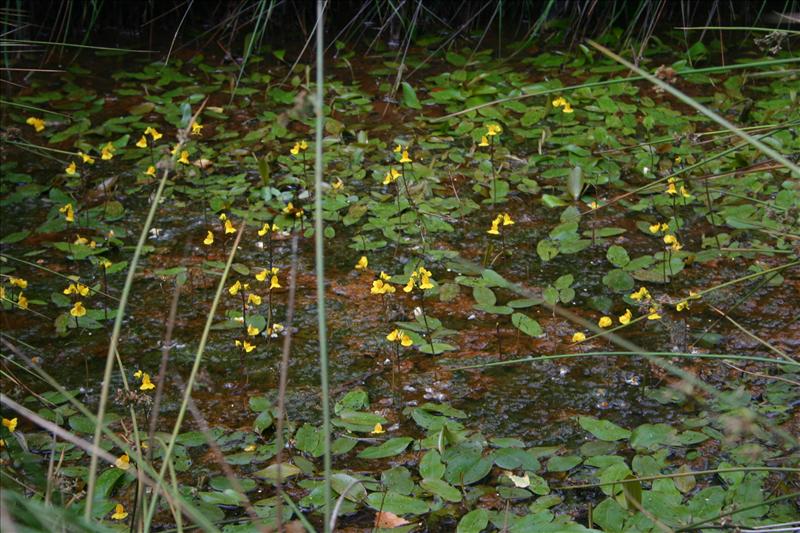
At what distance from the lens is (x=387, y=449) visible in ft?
5.72

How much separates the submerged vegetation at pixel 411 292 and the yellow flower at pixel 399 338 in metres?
0.05

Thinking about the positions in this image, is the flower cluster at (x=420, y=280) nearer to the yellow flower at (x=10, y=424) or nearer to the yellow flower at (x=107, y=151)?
the yellow flower at (x=10, y=424)

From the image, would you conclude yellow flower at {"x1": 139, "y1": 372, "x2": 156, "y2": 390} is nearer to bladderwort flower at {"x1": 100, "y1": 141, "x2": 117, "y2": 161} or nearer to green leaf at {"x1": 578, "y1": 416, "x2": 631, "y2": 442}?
green leaf at {"x1": 578, "y1": 416, "x2": 631, "y2": 442}

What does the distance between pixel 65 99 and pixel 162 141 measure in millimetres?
540


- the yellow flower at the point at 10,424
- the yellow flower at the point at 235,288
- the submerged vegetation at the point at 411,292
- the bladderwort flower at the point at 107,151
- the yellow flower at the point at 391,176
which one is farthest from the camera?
the bladderwort flower at the point at 107,151

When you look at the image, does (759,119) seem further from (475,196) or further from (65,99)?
(65,99)

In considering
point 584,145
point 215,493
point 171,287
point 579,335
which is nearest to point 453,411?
point 579,335

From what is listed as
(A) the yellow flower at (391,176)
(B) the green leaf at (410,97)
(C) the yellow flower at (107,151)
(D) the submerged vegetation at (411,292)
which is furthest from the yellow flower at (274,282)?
(B) the green leaf at (410,97)

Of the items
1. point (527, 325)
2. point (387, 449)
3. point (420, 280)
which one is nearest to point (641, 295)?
point (527, 325)

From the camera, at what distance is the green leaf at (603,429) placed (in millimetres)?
1742

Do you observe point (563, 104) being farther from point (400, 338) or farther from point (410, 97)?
point (400, 338)

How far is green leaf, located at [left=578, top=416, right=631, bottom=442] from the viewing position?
5.72 ft

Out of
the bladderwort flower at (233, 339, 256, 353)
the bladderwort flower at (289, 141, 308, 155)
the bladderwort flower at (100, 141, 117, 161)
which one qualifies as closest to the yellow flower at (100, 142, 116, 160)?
the bladderwort flower at (100, 141, 117, 161)

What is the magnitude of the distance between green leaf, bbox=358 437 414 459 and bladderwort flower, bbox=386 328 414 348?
0.80ft
